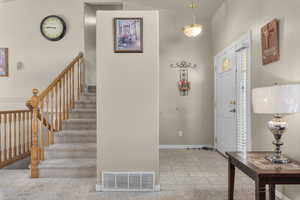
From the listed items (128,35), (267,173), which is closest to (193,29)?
(128,35)

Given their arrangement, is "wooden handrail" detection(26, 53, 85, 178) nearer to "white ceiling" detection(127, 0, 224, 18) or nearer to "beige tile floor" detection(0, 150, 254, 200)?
"beige tile floor" detection(0, 150, 254, 200)

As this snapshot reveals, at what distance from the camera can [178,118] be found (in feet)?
18.1

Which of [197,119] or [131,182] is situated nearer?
[131,182]

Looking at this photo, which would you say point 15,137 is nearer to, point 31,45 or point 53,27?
point 31,45

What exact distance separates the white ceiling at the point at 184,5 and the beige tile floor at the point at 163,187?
10.7ft

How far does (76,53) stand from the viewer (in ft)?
17.8

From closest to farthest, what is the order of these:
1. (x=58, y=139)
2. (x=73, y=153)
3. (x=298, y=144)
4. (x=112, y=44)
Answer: (x=298, y=144), (x=112, y=44), (x=73, y=153), (x=58, y=139)

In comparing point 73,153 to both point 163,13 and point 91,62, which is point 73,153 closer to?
point 91,62

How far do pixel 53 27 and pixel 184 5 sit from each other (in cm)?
300

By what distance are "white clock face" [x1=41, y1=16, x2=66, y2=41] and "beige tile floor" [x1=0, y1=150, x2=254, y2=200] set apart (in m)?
3.10

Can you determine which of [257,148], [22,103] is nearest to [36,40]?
[22,103]

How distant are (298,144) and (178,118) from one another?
332cm

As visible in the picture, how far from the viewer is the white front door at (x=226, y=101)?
4.16 m

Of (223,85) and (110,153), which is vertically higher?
(223,85)
